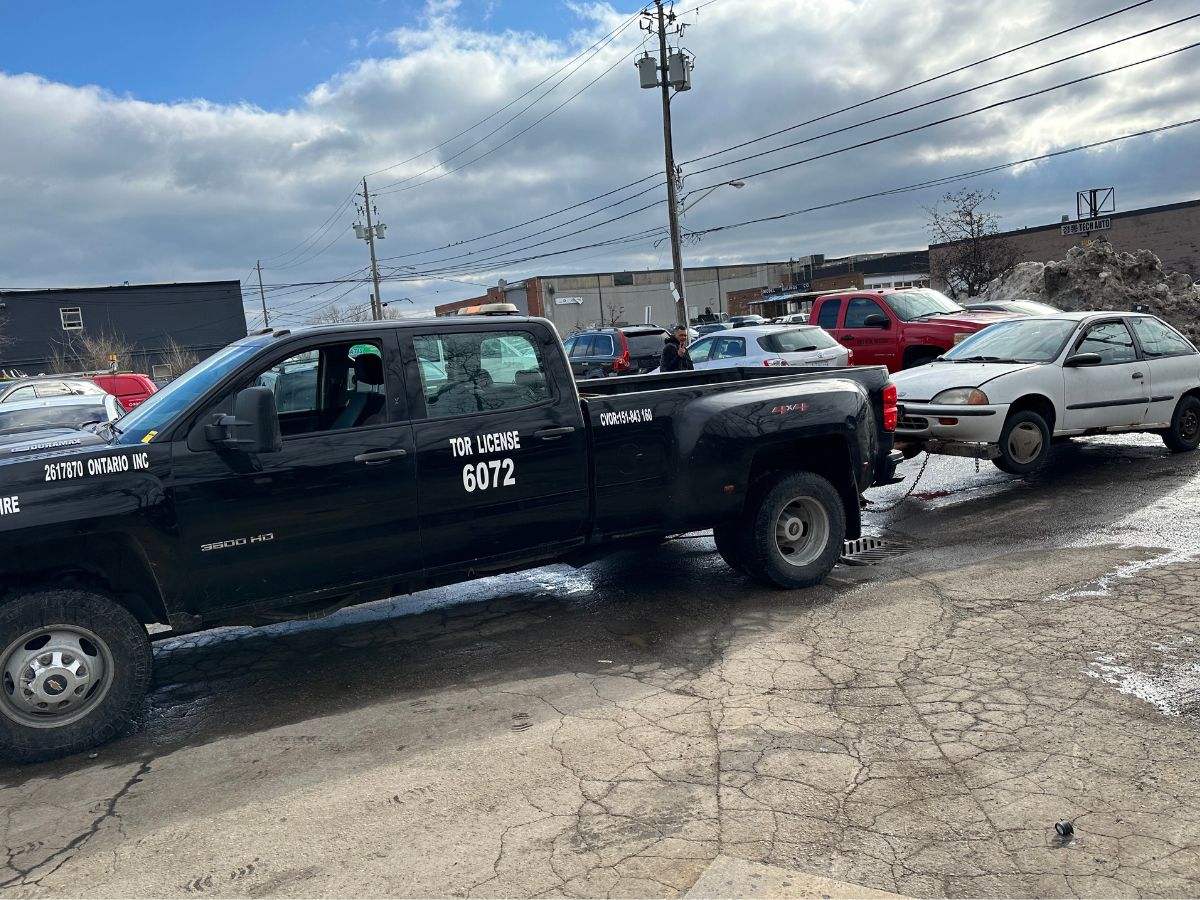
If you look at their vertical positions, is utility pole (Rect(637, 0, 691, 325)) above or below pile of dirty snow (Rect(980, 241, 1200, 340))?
above

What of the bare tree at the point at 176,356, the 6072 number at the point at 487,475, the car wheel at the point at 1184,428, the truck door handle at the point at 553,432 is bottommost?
the car wheel at the point at 1184,428

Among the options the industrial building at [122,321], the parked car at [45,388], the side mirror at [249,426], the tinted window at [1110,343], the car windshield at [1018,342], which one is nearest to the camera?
the side mirror at [249,426]

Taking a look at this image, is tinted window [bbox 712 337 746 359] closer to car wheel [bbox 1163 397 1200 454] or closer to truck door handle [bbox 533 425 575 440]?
car wheel [bbox 1163 397 1200 454]

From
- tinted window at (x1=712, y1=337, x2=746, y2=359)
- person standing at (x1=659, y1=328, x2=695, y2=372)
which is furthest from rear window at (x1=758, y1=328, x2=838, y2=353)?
person standing at (x1=659, y1=328, x2=695, y2=372)

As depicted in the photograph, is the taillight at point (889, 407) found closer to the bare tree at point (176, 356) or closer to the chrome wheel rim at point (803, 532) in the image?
the chrome wheel rim at point (803, 532)

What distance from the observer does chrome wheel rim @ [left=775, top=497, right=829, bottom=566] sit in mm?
6464

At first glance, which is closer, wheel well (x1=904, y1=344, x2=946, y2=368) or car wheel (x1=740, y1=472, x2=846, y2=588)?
car wheel (x1=740, y1=472, x2=846, y2=588)

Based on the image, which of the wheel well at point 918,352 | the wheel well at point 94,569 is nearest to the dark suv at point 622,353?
the wheel well at point 918,352

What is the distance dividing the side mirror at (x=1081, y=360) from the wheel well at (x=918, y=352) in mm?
5431

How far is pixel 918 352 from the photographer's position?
50.3 feet

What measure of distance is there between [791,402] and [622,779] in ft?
10.3

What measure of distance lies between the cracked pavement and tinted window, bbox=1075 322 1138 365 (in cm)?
383

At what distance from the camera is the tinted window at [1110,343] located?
9.87 metres

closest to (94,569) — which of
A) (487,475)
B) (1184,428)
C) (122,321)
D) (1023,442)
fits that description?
(487,475)
